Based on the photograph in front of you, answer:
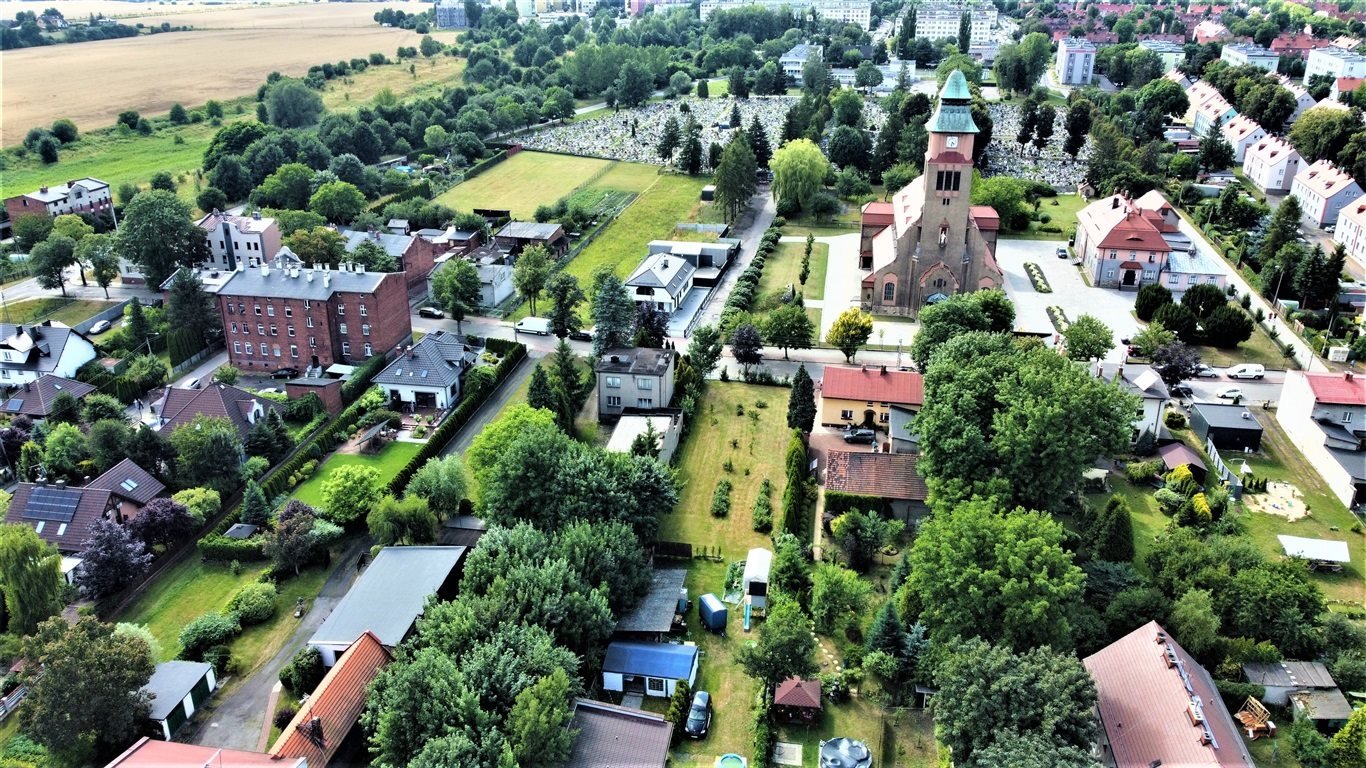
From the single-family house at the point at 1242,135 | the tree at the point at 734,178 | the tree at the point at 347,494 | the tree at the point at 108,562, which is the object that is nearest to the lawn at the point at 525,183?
the tree at the point at 734,178

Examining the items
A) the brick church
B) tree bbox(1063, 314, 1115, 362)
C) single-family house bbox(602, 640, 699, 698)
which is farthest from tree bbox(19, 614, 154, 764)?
the brick church

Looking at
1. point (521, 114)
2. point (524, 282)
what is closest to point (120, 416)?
point (524, 282)

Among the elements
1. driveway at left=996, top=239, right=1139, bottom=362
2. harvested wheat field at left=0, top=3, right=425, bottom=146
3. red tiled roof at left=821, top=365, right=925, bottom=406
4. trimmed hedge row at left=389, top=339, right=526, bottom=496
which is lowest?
trimmed hedge row at left=389, top=339, right=526, bottom=496

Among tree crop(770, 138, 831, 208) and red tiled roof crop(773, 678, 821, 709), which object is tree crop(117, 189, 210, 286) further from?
red tiled roof crop(773, 678, 821, 709)

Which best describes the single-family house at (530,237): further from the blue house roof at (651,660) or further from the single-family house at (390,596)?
the blue house roof at (651,660)

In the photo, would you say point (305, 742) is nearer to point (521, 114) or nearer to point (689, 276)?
point (689, 276)
